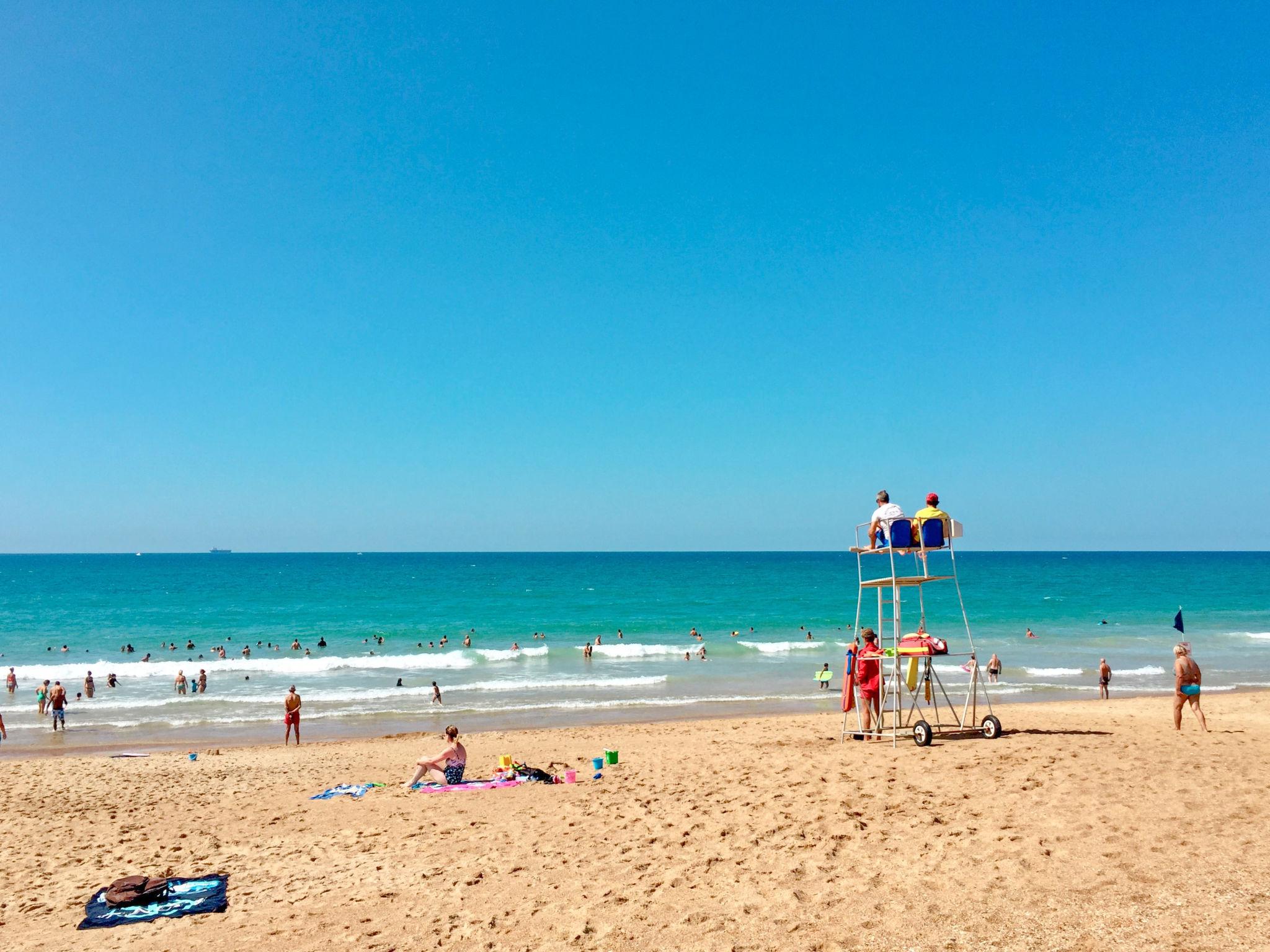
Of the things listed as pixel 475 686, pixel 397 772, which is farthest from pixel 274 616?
pixel 397 772

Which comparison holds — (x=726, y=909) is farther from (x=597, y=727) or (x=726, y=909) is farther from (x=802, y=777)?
(x=597, y=727)

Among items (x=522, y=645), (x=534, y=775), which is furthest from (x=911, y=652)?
(x=522, y=645)

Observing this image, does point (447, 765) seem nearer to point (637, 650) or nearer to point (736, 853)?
point (736, 853)

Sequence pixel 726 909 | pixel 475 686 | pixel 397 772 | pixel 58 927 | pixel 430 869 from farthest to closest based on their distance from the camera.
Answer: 1. pixel 475 686
2. pixel 397 772
3. pixel 430 869
4. pixel 58 927
5. pixel 726 909

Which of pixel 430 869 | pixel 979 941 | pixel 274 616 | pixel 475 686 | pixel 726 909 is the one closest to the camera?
pixel 979 941

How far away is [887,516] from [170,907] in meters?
9.97

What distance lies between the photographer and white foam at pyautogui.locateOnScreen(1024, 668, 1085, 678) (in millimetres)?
31656

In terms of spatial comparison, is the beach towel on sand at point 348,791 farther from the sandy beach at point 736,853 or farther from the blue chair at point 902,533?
the blue chair at point 902,533

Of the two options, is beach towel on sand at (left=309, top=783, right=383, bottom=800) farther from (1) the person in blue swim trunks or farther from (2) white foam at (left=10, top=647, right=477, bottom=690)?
(2) white foam at (left=10, top=647, right=477, bottom=690)

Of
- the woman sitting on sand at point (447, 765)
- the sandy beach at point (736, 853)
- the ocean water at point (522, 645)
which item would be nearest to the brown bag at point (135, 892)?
the sandy beach at point (736, 853)

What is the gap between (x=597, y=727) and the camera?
21.3 metres

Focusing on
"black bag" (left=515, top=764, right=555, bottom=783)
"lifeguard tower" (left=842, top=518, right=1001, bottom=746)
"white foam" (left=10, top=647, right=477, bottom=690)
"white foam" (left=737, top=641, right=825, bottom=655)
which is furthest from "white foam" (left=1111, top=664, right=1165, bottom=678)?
"white foam" (left=10, top=647, right=477, bottom=690)

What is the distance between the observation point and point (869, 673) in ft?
42.8

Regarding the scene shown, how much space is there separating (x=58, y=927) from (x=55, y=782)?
991 cm
